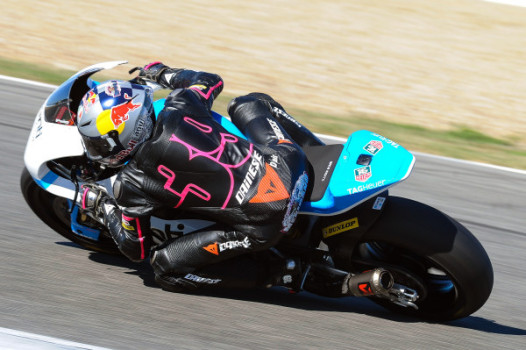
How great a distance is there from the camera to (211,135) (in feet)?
12.5

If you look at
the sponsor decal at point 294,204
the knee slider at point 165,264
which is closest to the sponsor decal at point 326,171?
the sponsor decal at point 294,204

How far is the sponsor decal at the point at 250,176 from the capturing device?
12.4ft

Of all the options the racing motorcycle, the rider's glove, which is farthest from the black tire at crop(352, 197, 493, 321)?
the rider's glove

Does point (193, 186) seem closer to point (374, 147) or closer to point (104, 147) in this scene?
point (104, 147)

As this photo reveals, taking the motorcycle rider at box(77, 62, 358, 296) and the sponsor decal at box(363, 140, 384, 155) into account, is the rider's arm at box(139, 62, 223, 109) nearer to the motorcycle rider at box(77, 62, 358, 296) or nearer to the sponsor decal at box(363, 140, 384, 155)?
the motorcycle rider at box(77, 62, 358, 296)

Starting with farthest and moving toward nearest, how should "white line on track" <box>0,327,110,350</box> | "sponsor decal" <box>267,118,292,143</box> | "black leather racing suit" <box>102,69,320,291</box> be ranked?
"sponsor decal" <box>267,118,292,143</box> → "black leather racing suit" <box>102,69,320,291</box> → "white line on track" <box>0,327,110,350</box>

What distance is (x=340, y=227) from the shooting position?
391cm

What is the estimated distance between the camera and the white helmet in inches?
142

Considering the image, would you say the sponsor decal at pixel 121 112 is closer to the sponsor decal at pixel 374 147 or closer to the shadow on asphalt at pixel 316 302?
the shadow on asphalt at pixel 316 302

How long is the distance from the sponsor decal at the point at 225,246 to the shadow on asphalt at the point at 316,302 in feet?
1.35

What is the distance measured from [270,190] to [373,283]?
2.34 feet

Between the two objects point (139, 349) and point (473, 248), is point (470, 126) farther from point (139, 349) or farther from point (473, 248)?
point (139, 349)

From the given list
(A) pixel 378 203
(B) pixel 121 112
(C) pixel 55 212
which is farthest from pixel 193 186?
(C) pixel 55 212

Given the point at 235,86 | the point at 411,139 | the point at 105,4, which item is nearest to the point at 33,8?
the point at 105,4
